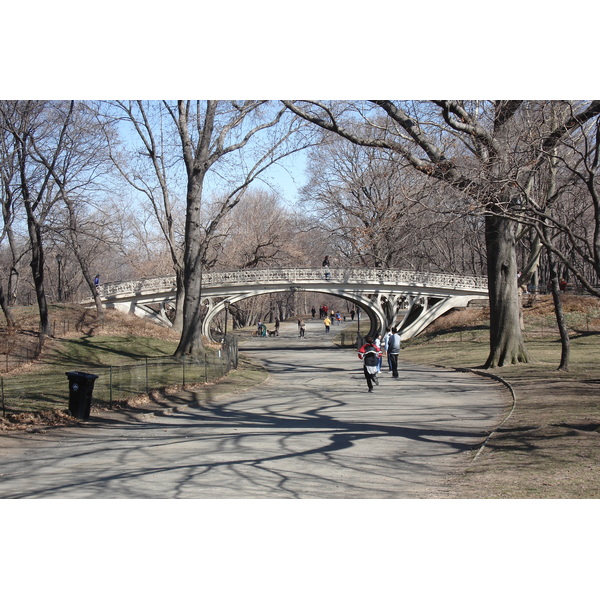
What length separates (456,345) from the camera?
37938 millimetres

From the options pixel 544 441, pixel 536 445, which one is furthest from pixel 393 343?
pixel 536 445

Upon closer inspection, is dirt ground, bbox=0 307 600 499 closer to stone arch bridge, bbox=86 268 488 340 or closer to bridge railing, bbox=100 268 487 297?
stone arch bridge, bbox=86 268 488 340

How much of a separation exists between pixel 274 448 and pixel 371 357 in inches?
360

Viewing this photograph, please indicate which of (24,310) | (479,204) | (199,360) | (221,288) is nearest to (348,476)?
(479,204)

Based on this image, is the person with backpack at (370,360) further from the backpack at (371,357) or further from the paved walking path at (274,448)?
the paved walking path at (274,448)

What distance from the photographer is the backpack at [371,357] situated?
20703 mm

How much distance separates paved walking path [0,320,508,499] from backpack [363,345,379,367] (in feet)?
2.74

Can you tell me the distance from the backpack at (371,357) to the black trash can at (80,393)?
321 inches

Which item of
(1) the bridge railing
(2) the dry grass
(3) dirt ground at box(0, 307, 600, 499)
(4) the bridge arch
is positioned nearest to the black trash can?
(3) dirt ground at box(0, 307, 600, 499)

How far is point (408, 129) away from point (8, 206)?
75.0 ft

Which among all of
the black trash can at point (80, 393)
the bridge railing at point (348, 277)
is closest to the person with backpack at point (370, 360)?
the black trash can at point (80, 393)

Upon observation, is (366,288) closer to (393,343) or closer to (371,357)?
(393,343)

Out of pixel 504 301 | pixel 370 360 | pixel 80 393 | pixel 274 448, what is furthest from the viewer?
pixel 504 301

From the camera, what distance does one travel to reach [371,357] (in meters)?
20.8
